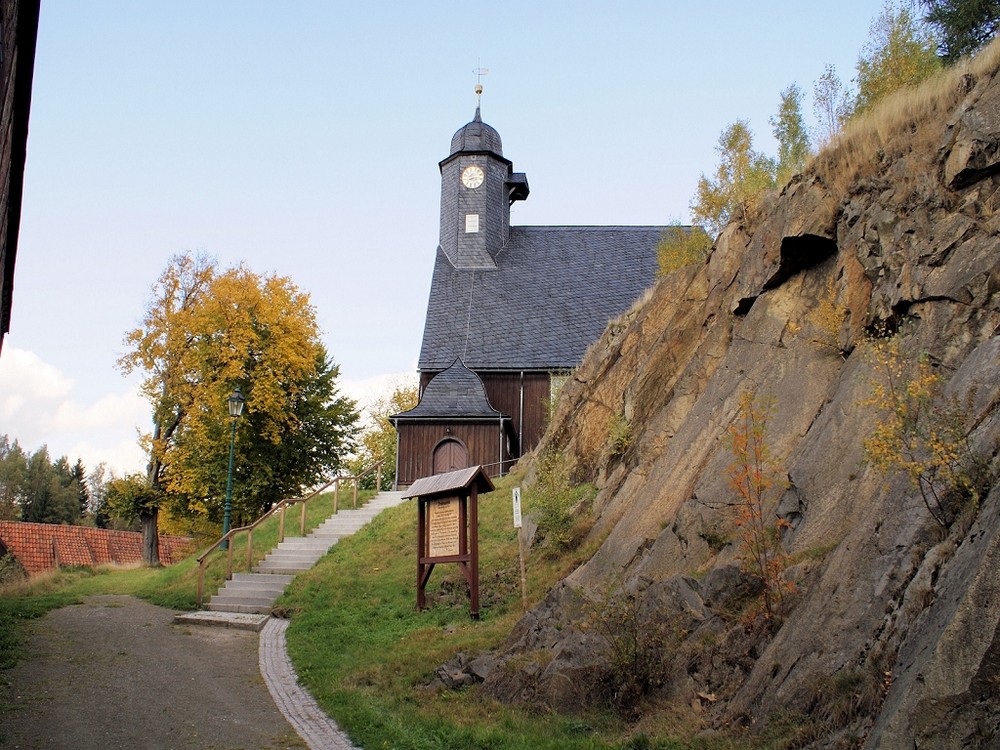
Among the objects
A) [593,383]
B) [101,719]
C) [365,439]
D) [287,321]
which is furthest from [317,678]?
[365,439]

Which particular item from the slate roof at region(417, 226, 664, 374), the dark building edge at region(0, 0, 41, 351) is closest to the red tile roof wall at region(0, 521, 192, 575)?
the slate roof at region(417, 226, 664, 374)

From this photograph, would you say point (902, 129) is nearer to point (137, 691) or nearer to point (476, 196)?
point (137, 691)

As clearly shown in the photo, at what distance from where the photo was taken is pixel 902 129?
1105 cm

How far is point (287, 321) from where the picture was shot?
1212 inches

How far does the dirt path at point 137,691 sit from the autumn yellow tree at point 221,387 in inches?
548

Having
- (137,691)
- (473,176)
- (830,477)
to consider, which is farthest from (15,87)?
(473,176)

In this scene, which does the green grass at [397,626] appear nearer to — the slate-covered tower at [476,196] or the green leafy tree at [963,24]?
the green leafy tree at [963,24]

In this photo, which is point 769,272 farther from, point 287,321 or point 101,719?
point 287,321

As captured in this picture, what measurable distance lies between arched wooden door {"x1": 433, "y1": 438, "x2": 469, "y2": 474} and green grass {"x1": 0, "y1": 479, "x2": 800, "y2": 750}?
4.36 m

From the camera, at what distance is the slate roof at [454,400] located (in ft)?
93.8

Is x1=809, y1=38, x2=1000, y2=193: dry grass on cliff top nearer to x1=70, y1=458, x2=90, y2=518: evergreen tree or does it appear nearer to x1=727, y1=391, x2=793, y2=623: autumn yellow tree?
x1=727, y1=391, x2=793, y2=623: autumn yellow tree

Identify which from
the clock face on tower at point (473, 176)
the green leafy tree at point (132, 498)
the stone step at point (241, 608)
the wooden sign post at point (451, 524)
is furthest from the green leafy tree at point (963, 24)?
the green leafy tree at point (132, 498)

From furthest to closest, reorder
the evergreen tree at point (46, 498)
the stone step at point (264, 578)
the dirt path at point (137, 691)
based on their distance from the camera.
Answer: the evergreen tree at point (46, 498), the stone step at point (264, 578), the dirt path at point (137, 691)

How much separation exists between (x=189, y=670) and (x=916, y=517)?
926 centimetres
